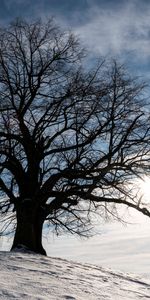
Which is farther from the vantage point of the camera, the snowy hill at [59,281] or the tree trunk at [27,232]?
the tree trunk at [27,232]

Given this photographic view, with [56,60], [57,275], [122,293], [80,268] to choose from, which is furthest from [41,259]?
[56,60]

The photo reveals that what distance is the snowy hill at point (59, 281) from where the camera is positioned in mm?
9391

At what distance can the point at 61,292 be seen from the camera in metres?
9.82

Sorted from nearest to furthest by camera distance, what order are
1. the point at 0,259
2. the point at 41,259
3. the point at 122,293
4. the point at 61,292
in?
the point at 61,292 < the point at 122,293 < the point at 0,259 < the point at 41,259

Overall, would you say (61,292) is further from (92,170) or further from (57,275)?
(92,170)

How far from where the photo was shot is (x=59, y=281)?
36.2 ft

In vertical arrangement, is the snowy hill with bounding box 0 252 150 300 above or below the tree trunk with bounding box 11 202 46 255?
below

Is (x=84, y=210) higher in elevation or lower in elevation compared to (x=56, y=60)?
lower

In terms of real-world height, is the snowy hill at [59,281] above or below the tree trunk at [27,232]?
below

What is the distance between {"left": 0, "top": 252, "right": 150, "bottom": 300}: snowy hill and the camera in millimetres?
9391

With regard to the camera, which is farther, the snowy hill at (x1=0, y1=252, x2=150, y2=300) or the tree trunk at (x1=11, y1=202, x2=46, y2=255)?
the tree trunk at (x1=11, y1=202, x2=46, y2=255)

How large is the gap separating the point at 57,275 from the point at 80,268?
7.77 ft

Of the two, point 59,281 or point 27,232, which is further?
point 27,232

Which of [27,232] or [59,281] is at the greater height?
[27,232]
